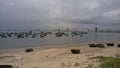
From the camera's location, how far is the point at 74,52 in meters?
25.2

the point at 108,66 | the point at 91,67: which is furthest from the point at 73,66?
the point at 108,66

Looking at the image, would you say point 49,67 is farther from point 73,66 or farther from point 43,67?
point 73,66

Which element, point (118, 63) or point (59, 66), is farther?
point (59, 66)

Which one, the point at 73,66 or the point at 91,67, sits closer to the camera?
the point at 91,67

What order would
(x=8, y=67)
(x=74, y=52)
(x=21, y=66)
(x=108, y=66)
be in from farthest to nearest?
1. (x=74, y=52)
2. (x=21, y=66)
3. (x=8, y=67)
4. (x=108, y=66)

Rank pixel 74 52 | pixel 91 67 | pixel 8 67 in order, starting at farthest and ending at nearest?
pixel 74 52, pixel 8 67, pixel 91 67

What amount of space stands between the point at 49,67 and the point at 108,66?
4378 millimetres

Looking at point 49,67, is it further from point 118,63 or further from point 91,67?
point 118,63

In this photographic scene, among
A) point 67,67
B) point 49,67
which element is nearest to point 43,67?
point 49,67

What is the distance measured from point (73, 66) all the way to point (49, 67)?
1727 millimetres

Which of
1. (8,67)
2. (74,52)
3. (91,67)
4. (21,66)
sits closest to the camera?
(91,67)

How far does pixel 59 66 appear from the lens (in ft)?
49.6

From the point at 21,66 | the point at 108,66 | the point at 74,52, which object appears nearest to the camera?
the point at 108,66

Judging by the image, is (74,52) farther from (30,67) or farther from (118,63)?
(118,63)
